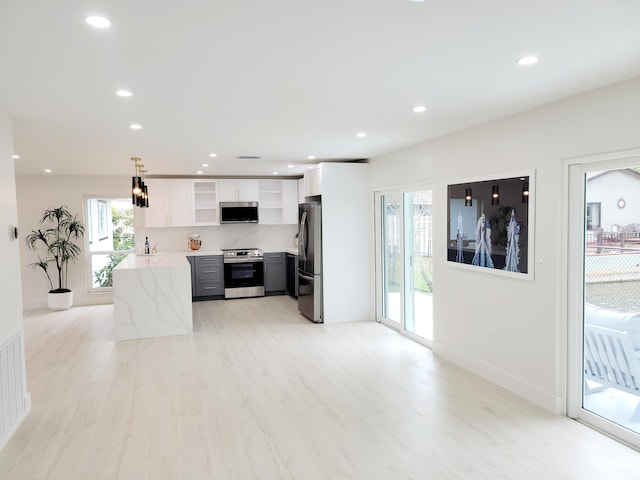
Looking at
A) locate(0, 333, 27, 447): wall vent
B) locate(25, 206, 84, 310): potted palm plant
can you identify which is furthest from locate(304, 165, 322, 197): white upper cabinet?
locate(25, 206, 84, 310): potted palm plant

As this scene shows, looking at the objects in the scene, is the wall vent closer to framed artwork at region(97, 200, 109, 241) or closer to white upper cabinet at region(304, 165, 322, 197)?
white upper cabinet at region(304, 165, 322, 197)

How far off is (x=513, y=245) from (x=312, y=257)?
3.32m

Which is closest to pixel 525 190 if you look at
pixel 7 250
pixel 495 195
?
pixel 495 195

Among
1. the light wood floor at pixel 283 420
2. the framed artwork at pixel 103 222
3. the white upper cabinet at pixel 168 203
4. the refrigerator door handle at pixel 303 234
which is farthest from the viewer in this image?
the framed artwork at pixel 103 222

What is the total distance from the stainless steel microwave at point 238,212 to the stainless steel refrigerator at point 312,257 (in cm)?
227

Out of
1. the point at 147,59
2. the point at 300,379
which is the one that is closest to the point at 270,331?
the point at 300,379

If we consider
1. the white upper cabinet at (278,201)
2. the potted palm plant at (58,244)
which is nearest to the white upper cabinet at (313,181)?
the white upper cabinet at (278,201)

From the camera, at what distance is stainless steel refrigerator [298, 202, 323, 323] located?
6641mm

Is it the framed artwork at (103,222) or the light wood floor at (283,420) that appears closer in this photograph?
the light wood floor at (283,420)

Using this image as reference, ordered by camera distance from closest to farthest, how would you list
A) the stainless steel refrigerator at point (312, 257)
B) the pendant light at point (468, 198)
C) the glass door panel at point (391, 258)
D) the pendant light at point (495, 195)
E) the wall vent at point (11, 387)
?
the wall vent at point (11, 387)
the pendant light at point (495, 195)
the pendant light at point (468, 198)
the glass door panel at point (391, 258)
the stainless steel refrigerator at point (312, 257)

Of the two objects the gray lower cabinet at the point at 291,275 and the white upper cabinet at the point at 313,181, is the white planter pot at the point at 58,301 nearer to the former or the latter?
the gray lower cabinet at the point at 291,275

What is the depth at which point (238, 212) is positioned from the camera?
8.98 metres

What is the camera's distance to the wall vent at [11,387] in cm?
323

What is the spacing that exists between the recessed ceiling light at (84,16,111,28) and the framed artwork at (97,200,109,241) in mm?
7529
